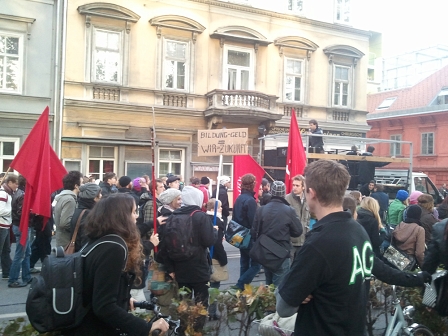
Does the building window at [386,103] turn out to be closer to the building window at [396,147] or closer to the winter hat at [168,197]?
the building window at [396,147]

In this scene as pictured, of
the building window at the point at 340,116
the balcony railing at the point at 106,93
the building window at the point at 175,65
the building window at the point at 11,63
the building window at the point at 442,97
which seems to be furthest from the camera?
the building window at the point at 442,97

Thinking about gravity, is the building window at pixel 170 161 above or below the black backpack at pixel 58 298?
above

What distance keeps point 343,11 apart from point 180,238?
2058cm

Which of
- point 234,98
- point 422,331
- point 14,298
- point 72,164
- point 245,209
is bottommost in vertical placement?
point 14,298

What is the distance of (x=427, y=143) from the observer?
3088 cm

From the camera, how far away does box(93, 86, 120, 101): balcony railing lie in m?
16.9

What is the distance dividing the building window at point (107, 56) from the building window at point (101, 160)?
Result: 2620mm

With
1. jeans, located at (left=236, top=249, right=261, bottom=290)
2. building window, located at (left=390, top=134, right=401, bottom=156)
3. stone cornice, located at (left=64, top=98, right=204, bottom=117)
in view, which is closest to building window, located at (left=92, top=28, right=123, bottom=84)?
stone cornice, located at (left=64, top=98, right=204, bottom=117)

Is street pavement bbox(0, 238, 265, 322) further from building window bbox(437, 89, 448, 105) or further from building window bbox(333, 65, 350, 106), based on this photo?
building window bbox(437, 89, 448, 105)

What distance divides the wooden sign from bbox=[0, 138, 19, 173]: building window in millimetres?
11097

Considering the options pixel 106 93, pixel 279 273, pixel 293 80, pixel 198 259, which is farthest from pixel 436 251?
pixel 293 80

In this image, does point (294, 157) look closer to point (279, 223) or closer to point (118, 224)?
point (279, 223)

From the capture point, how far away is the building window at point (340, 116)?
847 inches

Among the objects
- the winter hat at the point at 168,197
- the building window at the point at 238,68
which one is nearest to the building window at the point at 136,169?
the building window at the point at 238,68
